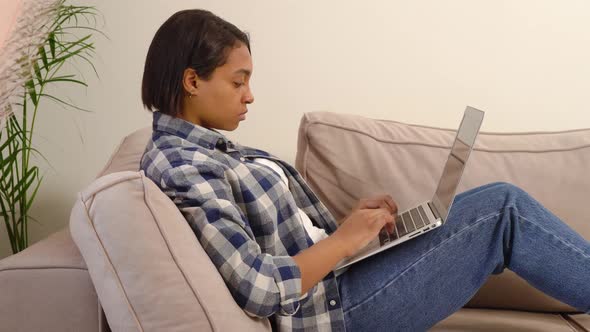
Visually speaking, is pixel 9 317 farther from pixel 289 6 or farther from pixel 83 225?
pixel 289 6

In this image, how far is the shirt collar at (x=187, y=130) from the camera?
1.14m

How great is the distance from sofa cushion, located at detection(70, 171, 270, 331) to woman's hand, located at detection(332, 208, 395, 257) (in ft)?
0.79

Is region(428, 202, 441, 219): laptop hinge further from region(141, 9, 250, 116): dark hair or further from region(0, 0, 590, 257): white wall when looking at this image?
region(0, 0, 590, 257): white wall

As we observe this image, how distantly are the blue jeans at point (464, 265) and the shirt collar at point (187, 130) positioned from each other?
1.13 feet

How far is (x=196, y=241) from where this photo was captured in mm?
953

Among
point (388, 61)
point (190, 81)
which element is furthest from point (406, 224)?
point (388, 61)

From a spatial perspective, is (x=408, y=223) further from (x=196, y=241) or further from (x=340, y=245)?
(x=196, y=241)

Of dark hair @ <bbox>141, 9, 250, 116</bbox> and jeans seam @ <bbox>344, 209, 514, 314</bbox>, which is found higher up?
dark hair @ <bbox>141, 9, 250, 116</bbox>

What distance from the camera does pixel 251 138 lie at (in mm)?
2002

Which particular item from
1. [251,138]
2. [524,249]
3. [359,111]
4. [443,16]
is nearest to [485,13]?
[443,16]

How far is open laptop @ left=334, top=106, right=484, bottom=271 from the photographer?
1124mm

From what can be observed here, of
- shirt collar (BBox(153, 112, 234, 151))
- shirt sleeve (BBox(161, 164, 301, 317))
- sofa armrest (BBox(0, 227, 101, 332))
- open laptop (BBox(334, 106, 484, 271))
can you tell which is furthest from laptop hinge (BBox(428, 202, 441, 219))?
sofa armrest (BBox(0, 227, 101, 332))

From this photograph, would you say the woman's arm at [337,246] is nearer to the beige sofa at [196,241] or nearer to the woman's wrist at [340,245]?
the woman's wrist at [340,245]

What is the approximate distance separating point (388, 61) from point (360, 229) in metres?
0.94
